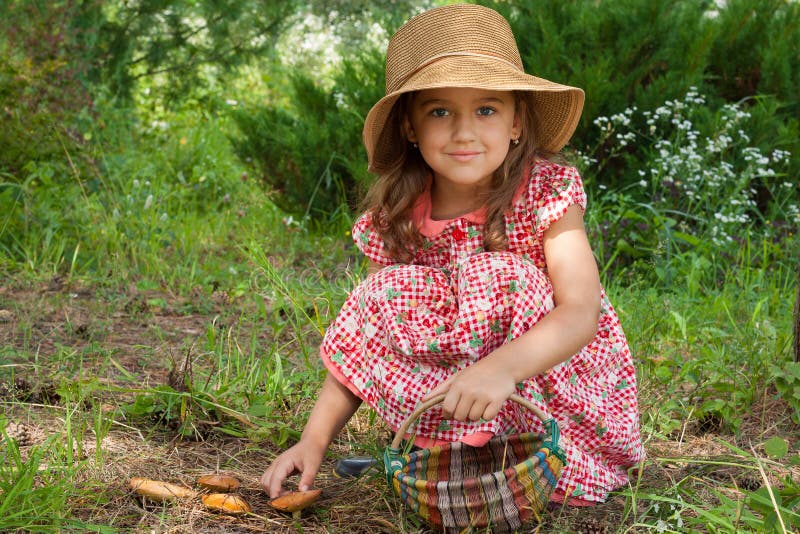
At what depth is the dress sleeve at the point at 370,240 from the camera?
2223mm

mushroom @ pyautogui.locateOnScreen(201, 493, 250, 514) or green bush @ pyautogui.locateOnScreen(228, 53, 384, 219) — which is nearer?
mushroom @ pyautogui.locateOnScreen(201, 493, 250, 514)

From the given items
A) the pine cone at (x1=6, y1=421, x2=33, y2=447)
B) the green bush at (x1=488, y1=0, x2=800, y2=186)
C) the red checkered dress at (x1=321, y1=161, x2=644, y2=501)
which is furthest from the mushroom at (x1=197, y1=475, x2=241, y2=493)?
the green bush at (x1=488, y1=0, x2=800, y2=186)

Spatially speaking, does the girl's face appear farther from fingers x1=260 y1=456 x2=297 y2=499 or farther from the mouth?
fingers x1=260 y1=456 x2=297 y2=499

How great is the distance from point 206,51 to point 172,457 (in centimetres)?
497

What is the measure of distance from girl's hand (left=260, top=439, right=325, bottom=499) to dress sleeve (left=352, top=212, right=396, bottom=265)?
0.49 meters

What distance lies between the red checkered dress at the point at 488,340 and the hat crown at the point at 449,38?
308mm

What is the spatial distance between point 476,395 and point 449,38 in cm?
83

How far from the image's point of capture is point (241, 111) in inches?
188

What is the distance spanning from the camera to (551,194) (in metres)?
2.03

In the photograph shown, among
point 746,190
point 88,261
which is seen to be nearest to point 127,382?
point 88,261

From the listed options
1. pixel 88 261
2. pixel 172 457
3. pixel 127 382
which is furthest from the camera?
pixel 88 261

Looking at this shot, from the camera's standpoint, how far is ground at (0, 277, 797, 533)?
6.05 feet

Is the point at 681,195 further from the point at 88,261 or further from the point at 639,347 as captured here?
the point at 88,261

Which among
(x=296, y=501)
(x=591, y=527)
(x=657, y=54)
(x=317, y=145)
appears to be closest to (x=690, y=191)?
A: (x=657, y=54)
